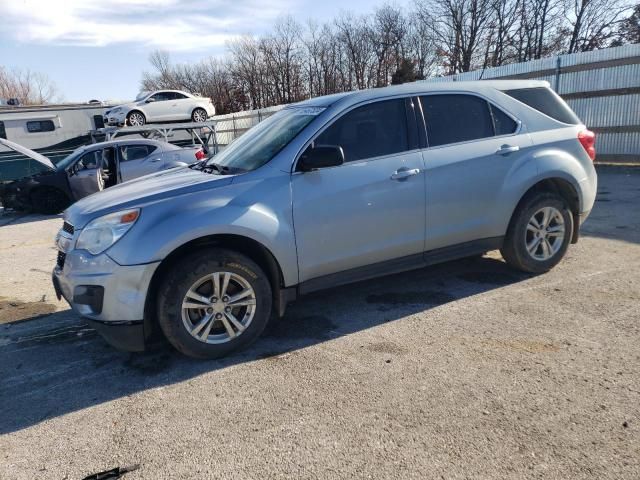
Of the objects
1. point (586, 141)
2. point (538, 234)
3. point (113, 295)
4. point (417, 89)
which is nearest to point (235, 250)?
point (113, 295)

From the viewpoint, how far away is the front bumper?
10.1 ft

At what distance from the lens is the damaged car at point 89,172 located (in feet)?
35.3

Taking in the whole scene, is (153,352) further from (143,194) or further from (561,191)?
(561,191)

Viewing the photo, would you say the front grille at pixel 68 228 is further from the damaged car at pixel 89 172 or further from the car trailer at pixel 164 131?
the car trailer at pixel 164 131

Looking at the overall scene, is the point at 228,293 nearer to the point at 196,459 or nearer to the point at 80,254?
the point at 80,254

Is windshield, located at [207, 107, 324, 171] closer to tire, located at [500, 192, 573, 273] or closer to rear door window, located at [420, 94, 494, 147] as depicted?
rear door window, located at [420, 94, 494, 147]

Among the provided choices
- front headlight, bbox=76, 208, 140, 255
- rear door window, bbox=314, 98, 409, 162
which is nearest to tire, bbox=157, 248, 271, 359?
front headlight, bbox=76, 208, 140, 255

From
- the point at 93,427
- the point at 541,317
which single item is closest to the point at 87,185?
the point at 93,427

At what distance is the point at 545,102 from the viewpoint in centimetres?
462


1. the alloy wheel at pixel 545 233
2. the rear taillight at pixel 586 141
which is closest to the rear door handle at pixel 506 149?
the alloy wheel at pixel 545 233

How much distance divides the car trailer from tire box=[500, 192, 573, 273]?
516 inches

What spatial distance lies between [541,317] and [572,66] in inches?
473

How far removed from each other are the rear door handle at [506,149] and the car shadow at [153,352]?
1252mm

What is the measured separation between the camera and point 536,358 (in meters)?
3.11
